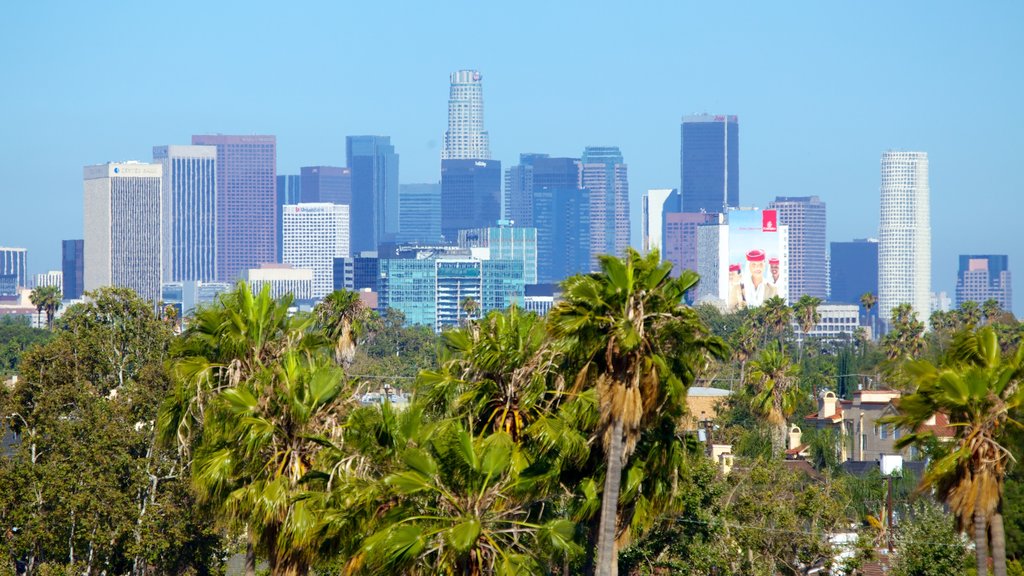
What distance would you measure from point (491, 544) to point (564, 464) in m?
3.95

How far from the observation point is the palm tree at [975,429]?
23.4m

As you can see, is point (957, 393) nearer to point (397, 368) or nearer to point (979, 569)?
point (979, 569)

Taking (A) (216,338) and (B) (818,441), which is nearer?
(A) (216,338)

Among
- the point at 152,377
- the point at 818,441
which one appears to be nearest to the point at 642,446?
the point at 152,377

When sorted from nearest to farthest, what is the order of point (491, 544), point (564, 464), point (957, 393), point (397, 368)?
1. point (491, 544)
2. point (957, 393)
3. point (564, 464)
4. point (397, 368)

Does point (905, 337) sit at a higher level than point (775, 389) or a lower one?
lower

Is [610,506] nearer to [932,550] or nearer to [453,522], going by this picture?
[453,522]

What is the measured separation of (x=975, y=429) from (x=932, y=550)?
15.2 metres

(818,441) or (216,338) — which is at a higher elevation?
(216,338)

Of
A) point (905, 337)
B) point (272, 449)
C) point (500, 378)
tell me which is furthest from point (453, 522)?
point (905, 337)

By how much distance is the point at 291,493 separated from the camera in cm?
2359

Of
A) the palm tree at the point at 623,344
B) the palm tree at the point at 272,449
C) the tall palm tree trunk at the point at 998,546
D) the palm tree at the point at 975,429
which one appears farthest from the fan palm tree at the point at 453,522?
the tall palm tree trunk at the point at 998,546

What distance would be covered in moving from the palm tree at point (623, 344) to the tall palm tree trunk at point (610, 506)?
14 millimetres

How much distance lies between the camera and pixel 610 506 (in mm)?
24891
